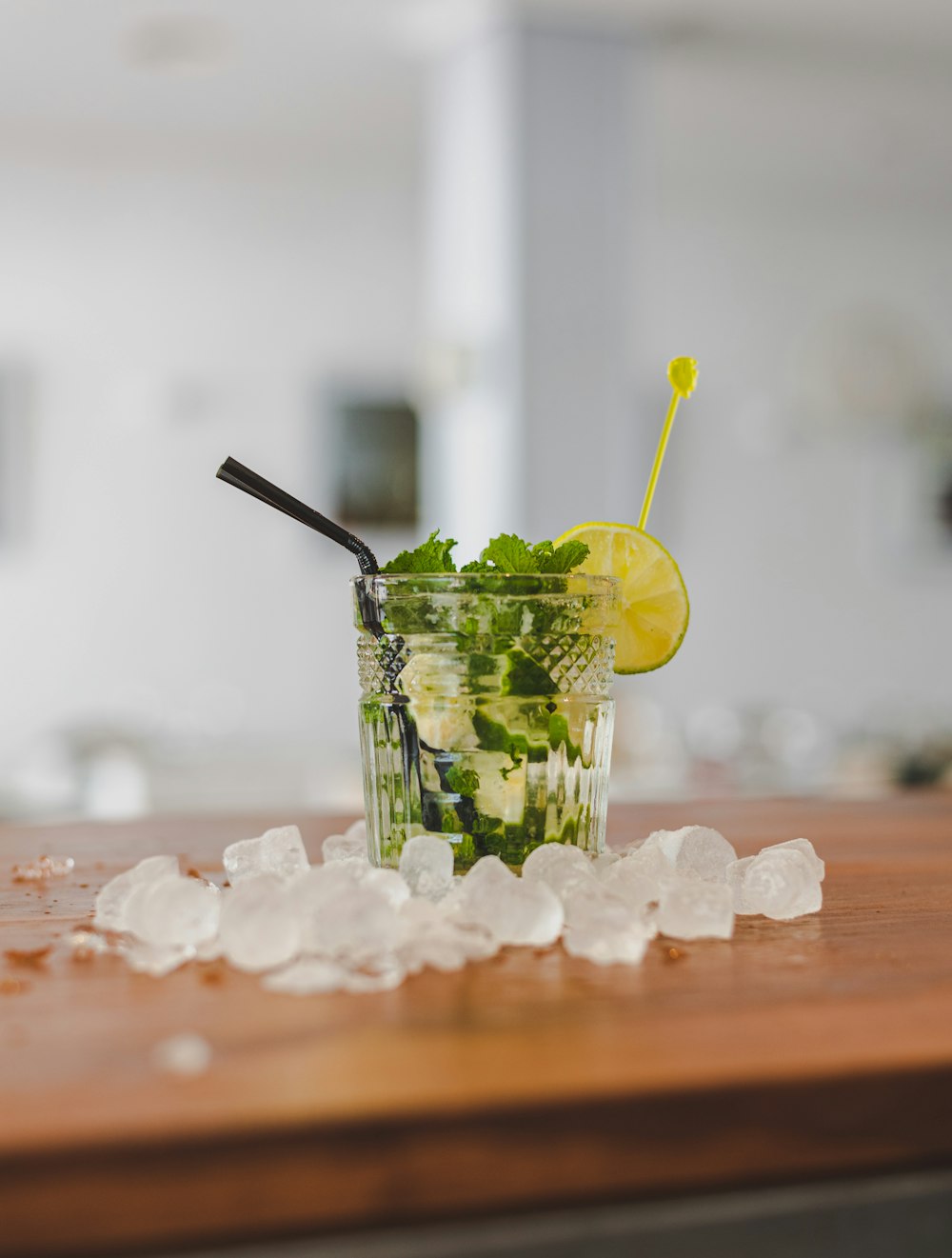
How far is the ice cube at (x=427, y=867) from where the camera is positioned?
682mm

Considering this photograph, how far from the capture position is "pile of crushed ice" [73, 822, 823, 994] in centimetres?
57

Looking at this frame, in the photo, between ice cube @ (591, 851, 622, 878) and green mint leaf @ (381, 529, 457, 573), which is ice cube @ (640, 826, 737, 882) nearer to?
ice cube @ (591, 851, 622, 878)

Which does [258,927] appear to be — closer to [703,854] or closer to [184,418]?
[703,854]

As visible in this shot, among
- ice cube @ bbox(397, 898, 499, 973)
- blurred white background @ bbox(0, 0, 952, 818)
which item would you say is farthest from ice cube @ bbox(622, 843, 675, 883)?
blurred white background @ bbox(0, 0, 952, 818)

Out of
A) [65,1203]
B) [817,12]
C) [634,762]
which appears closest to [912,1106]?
[65,1203]

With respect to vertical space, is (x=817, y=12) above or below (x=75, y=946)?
above

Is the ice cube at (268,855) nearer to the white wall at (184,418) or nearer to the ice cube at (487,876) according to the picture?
the ice cube at (487,876)

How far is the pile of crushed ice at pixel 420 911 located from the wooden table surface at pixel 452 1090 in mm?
15

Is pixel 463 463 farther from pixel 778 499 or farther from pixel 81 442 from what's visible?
pixel 778 499

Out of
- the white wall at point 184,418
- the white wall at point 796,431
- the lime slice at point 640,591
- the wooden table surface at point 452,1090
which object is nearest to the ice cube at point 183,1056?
the wooden table surface at point 452,1090

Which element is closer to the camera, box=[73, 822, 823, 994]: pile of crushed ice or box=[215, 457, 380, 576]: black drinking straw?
box=[73, 822, 823, 994]: pile of crushed ice

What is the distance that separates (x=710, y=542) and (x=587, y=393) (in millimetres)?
1604

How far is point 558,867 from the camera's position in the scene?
2.23 feet

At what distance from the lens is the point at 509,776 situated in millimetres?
740
